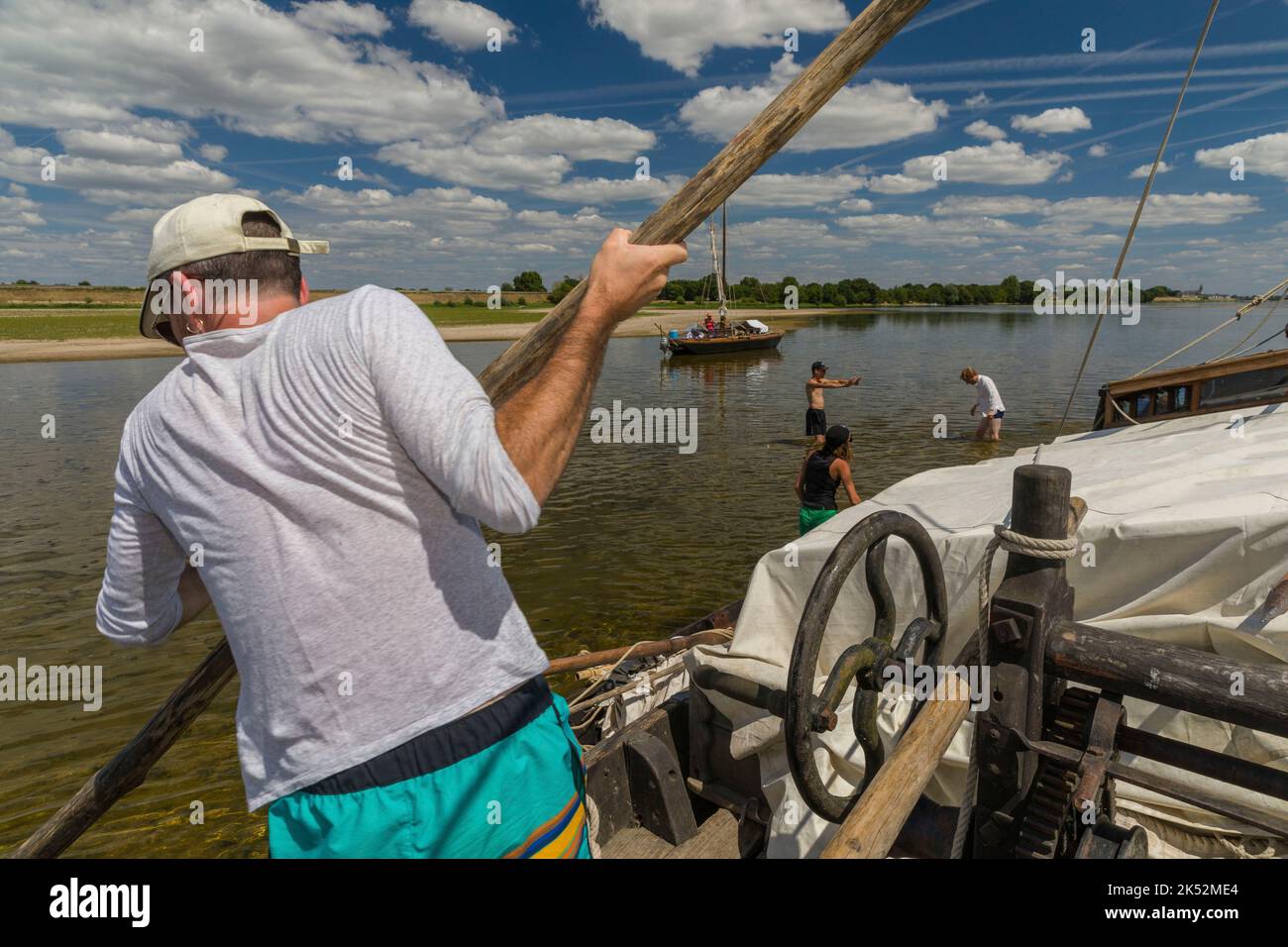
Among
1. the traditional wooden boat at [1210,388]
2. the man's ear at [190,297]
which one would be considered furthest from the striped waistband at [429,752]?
the traditional wooden boat at [1210,388]

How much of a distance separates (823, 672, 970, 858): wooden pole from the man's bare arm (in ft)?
3.60

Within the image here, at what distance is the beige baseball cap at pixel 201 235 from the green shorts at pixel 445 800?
1044mm

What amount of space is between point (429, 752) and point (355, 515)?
0.50m

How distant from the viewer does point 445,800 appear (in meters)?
1.43

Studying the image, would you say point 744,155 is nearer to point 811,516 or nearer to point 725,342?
point 811,516

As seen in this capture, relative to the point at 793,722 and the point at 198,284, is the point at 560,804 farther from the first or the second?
the point at 198,284

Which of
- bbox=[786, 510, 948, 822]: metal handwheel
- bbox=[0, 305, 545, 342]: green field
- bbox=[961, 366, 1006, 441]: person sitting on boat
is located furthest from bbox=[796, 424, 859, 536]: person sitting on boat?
bbox=[0, 305, 545, 342]: green field

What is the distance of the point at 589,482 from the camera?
15766 mm

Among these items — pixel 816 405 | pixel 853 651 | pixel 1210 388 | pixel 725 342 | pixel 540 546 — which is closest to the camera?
pixel 853 651

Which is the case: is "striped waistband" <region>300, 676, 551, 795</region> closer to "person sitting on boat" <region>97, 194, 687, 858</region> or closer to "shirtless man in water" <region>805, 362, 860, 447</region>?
"person sitting on boat" <region>97, 194, 687, 858</region>

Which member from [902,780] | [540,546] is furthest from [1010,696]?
[540,546]

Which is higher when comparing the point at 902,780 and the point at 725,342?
the point at 725,342

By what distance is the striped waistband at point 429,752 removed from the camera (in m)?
1.41
